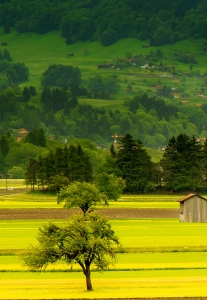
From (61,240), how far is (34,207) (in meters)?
57.0

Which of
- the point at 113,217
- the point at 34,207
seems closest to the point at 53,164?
the point at 34,207

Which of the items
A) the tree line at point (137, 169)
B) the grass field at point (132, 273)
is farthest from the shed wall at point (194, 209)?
the tree line at point (137, 169)

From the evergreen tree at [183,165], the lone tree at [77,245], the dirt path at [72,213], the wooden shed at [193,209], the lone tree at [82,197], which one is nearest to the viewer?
the lone tree at [77,245]

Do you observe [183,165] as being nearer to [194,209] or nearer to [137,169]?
[137,169]

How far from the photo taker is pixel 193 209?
92.9 meters

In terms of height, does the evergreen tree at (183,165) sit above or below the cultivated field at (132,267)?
below

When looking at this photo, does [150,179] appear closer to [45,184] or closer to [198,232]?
[45,184]

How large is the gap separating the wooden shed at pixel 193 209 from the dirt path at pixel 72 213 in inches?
175

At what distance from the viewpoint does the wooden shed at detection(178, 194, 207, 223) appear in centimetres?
9219

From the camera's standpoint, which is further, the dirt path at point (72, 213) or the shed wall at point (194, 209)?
the dirt path at point (72, 213)

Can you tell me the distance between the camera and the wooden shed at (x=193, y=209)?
92188mm

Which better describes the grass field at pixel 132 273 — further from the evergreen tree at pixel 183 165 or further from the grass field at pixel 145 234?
the evergreen tree at pixel 183 165

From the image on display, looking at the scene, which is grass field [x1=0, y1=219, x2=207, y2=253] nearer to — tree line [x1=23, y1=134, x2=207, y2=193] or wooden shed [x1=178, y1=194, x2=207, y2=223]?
wooden shed [x1=178, y1=194, x2=207, y2=223]

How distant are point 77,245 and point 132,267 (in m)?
8.15
